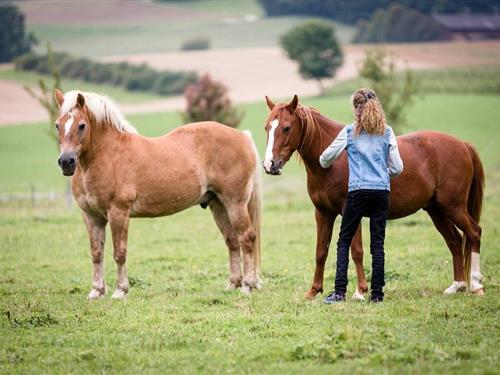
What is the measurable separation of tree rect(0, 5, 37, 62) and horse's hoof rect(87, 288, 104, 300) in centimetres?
7269

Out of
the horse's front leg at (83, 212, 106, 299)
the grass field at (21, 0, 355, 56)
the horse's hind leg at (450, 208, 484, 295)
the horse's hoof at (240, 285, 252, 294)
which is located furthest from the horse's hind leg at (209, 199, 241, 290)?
the grass field at (21, 0, 355, 56)

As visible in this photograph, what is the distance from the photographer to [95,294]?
1066 centimetres

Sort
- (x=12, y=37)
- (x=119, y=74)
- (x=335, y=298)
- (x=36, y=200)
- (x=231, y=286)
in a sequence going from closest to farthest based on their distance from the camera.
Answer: (x=335, y=298) → (x=231, y=286) → (x=36, y=200) → (x=119, y=74) → (x=12, y=37)

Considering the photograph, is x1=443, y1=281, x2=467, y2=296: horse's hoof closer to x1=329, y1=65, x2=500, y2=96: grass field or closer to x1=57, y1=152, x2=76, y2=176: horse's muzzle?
x1=57, y1=152, x2=76, y2=176: horse's muzzle

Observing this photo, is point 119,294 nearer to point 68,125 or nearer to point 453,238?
point 68,125

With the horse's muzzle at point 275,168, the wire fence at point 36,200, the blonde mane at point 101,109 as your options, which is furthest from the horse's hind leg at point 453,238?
the wire fence at point 36,200

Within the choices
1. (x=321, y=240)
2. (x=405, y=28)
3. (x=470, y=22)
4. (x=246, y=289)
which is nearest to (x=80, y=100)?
(x=246, y=289)

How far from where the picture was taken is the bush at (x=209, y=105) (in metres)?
31.8

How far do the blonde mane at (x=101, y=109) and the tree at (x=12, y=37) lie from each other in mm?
72151

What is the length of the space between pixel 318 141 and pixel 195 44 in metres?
84.7

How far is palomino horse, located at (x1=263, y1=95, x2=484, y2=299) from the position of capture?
31.1 feet

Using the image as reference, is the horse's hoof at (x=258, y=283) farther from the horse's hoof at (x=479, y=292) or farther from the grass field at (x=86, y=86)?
the grass field at (x=86, y=86)

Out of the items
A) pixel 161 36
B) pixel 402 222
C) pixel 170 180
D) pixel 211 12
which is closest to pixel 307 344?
pixel 170 180

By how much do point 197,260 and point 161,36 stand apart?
289 ft
